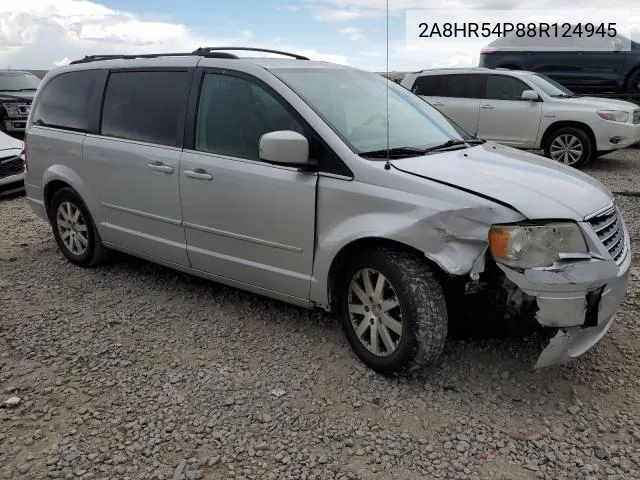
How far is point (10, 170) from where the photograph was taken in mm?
8203

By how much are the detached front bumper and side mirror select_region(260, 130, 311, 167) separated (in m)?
1.19

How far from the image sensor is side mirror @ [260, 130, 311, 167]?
3.11 metres

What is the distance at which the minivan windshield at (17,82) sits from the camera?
12.9 meters

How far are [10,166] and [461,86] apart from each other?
726 cm

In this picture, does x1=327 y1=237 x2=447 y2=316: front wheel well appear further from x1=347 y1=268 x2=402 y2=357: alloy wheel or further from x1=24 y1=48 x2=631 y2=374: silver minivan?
x1=347 y1=268 x2=402 y2=357: alloy wheel

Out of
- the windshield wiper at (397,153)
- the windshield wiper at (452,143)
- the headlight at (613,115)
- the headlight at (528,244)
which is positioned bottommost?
the headlight at (528,244)

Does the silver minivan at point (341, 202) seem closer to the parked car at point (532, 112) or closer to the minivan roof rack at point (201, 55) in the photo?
the minivan roof rack at point (201, 55)

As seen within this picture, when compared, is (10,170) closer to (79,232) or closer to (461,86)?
(79,232)

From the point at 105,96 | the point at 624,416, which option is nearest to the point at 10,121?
the point at 105,96

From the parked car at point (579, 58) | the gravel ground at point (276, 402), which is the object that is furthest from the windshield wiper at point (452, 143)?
the parked car at point (579, 58)

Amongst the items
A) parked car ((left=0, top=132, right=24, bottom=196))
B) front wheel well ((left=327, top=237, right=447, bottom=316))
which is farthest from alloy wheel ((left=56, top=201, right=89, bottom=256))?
parked car ((left=0, top=132, right=24, bottom=196))

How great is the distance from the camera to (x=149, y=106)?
412cm

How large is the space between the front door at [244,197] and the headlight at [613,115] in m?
7.20

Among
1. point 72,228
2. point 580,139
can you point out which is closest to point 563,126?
point 580,139
